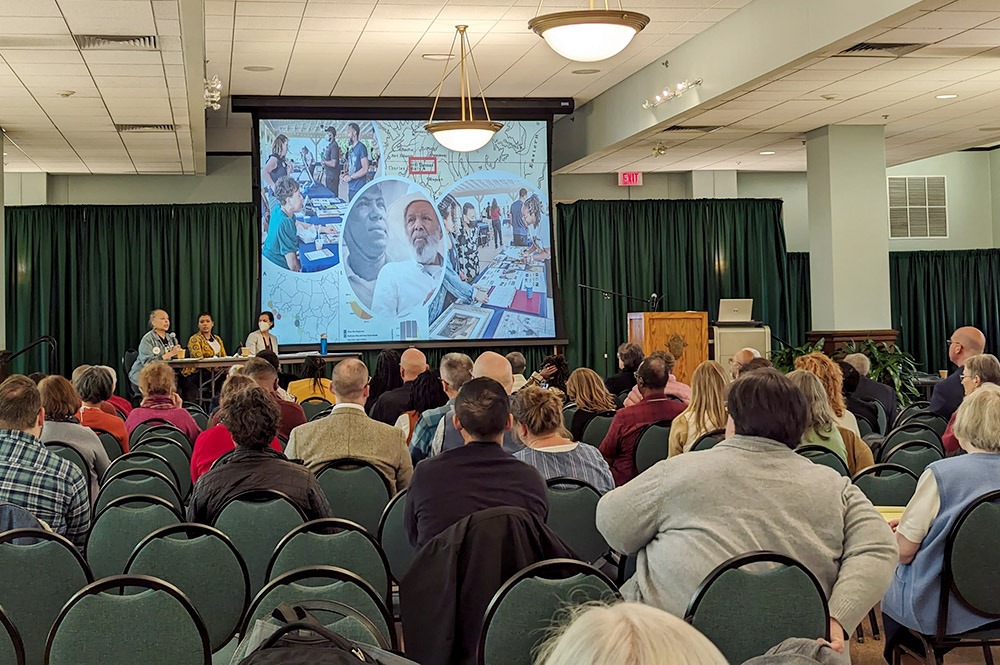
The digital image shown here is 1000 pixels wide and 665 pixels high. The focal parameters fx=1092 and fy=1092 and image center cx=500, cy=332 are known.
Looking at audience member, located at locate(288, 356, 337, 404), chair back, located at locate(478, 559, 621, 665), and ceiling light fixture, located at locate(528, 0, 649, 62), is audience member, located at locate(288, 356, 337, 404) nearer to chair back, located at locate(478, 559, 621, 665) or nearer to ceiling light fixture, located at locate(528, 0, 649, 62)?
ceiling light fixture, located at locate(528, 0, 649, 62)

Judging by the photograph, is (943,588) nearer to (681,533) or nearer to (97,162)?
(681,533)

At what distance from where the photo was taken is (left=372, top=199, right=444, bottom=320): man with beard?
14.0 meters

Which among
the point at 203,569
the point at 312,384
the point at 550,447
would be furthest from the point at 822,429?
the point at 312,384

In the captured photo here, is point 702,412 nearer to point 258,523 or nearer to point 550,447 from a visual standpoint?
point 550,447

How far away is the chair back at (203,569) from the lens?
3498 mm

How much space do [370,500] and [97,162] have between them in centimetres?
1099


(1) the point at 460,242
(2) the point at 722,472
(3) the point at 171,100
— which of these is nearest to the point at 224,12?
(3) the point at 171,100

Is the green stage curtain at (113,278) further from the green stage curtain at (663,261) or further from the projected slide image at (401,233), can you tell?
the green stage curtain at (663,261)

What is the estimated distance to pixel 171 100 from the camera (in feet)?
33.1

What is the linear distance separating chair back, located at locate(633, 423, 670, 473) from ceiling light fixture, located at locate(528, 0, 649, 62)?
257cm

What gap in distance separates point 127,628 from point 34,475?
1591 mm

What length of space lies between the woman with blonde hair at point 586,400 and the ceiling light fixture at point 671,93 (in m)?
4.98

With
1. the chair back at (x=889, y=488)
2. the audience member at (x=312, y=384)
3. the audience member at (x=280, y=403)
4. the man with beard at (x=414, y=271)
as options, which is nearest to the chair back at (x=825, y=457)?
the chair back at (x=889, y=488)

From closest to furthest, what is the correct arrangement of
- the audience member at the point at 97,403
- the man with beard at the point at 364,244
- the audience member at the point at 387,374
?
the audience member at the point at 97,403 < the audience member at the point at 387,374 < the man with beard at the point at 364,244
